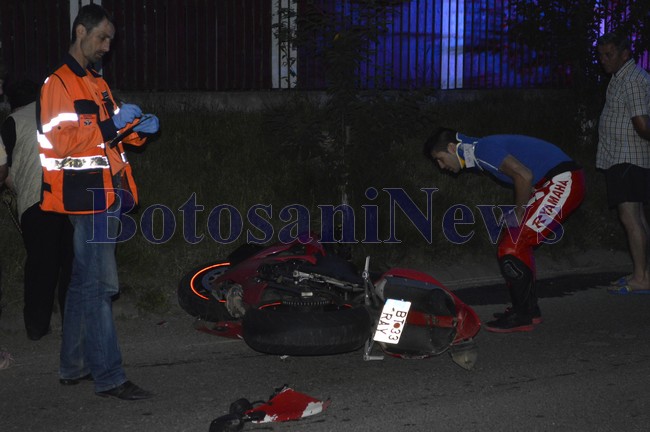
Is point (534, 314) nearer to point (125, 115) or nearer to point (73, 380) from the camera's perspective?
point (73, 380)

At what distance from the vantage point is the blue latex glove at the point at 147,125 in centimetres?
529

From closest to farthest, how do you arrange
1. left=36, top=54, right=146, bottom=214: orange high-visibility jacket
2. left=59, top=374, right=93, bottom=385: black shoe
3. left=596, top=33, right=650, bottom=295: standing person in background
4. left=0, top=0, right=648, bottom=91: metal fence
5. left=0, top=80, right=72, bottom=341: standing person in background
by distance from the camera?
left=36, top=54, right=146, bottom=214: orange high-visibility jacket → left=59, top=374, right=93, bottom=385: black shoe → left=0, top=80, right=72, bottom=341: standing person in background → left=596, top=33, right=650, bottom=295: standing person in background → left=0, top=0, right=648, bottom=91: metal fence

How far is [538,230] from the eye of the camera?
686 centimetres

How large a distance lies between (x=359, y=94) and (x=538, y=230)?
326 centimetres

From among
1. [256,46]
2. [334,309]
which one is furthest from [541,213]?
[256,46]

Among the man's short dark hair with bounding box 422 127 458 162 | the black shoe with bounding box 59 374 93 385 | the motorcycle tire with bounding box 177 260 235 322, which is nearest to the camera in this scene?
the black shoe with bounding box 59 374 93 385

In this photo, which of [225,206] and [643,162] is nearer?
[643,162]

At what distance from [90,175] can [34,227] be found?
5.38ft

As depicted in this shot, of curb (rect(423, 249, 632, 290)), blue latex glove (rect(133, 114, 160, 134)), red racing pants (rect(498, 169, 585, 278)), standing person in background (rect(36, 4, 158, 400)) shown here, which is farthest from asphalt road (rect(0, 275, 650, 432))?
curb (rect(423, 249, 632, 290))

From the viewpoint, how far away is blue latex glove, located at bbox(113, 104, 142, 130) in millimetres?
5066

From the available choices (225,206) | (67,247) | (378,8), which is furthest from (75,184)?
(378,8)

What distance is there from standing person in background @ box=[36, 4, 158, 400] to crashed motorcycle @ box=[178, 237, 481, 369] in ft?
2.97

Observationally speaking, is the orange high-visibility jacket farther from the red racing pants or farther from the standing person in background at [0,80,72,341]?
the red racing pants

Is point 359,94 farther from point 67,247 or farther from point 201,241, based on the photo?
point 67,247
